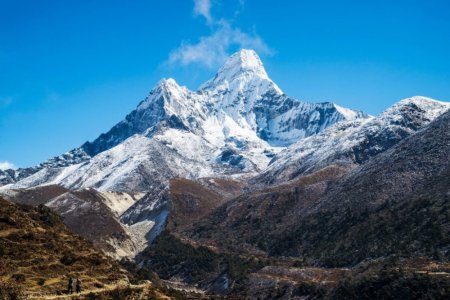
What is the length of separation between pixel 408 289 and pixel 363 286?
12.5 meters

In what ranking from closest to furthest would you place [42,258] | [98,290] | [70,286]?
[70,286]
[98,290]
[42,258]

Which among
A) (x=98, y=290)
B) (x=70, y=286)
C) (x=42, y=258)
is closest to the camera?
(x=70, y=286)

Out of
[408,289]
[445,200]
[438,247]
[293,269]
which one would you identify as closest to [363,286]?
[408,289]

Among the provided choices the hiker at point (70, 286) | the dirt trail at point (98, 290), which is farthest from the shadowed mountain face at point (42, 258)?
the hiker at point (70, 286)

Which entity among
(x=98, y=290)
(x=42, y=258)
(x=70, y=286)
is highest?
(x=42, y=258)

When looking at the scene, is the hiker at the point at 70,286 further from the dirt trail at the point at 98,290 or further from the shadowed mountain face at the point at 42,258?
the shadowed mountain face at the point at 42,258

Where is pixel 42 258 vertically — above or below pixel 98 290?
above

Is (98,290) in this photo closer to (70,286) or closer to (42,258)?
(70,286)

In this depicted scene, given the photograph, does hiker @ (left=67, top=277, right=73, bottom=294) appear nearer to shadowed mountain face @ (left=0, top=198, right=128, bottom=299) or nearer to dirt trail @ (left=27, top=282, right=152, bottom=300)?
A: dirt trail @ (left=27, top=282, right=152, bottom=300)

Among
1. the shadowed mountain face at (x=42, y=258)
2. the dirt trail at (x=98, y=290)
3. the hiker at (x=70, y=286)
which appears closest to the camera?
the dirt trail at (x=98, y=290)

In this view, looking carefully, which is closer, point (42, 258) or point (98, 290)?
point (98, 290)

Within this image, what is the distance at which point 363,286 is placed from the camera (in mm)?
133750

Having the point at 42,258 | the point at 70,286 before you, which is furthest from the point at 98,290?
the point at 42,258

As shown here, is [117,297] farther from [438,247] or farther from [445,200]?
[445,200]
